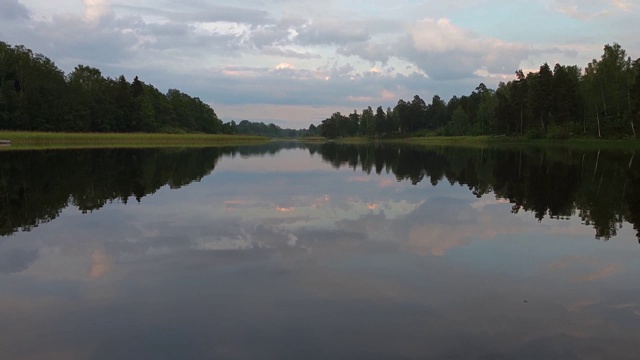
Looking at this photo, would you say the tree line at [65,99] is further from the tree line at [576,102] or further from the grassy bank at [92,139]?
the tree line at [576,102]

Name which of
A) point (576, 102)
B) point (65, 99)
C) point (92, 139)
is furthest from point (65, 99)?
point (576, 102)

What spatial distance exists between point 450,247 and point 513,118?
360 ft

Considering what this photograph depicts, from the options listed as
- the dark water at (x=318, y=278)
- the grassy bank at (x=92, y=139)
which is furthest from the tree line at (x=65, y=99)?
the dark water at (x=318, y=278)

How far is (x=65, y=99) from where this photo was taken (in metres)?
109

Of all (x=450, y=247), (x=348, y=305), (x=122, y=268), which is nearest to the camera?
(x=348, y=305)

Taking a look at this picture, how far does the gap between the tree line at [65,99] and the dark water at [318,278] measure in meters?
95.1

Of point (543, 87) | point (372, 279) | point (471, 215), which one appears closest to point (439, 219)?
point (471, 215)

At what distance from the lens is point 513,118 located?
11156 cm

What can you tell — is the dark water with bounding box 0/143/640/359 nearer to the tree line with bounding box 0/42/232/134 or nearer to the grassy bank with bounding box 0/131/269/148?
the grassy bank with bounding box 0/131/269/148

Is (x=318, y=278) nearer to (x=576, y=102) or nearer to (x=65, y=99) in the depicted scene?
(x=576, y=102)

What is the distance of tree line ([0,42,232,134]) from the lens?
3890 inches

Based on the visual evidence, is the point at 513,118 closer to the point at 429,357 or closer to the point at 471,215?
the point at 471,215

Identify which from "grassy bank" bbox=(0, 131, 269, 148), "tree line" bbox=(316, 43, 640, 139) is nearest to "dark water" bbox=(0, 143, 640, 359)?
"grassy bank" bbox=(0, 131, 269, 148)

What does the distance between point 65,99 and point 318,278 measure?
118290mm
